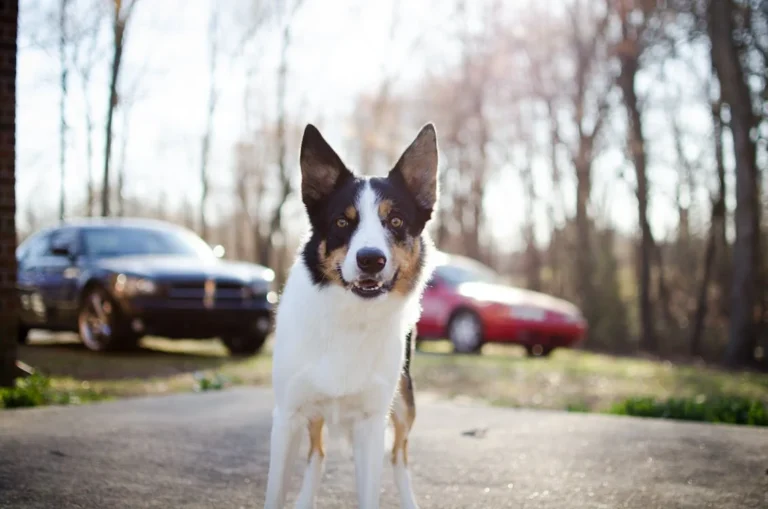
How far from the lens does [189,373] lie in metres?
9.95

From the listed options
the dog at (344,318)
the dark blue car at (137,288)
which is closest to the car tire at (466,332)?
the dark blue car at (137,288)

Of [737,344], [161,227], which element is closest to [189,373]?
[161,227]

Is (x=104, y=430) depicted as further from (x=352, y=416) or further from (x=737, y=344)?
(x=737, y=344)

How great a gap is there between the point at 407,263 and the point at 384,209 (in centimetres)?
30

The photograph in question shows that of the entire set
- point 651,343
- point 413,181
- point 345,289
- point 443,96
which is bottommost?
point 651,343

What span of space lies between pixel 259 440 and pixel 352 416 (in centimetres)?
224

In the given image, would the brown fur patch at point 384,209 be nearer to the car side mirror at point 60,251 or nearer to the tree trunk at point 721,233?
the car side mirror at point 60,251

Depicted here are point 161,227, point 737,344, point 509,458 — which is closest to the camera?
point 509,458

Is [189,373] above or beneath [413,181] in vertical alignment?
beneath

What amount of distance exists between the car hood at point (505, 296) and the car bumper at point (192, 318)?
16.1ft

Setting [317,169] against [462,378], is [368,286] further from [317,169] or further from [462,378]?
[462,378]

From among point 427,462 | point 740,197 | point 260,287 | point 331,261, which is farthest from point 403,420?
point 740,197

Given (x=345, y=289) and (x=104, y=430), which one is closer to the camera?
(x=345, y=289)

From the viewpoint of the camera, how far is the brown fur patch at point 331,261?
3.51 metres
